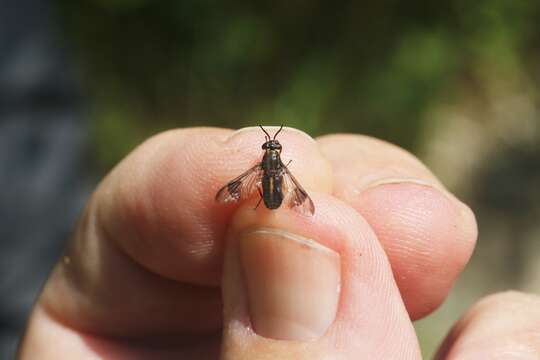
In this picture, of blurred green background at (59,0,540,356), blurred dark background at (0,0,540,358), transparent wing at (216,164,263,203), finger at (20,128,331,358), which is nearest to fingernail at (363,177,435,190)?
finger at (20,128,331,358)

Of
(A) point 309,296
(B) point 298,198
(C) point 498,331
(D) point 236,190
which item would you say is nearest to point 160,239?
(D) point 236,190

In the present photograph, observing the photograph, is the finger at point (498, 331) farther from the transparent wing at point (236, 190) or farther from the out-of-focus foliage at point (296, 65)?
the out-of-focus foliage at point (296, 65)

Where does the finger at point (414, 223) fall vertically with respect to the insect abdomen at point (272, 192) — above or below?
below

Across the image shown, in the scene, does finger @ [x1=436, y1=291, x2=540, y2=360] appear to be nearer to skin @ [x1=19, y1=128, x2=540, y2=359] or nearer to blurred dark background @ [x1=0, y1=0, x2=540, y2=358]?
skin @ [x1=19, y1=128, x2=540, y2=359]

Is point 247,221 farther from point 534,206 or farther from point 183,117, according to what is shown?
point 534,206

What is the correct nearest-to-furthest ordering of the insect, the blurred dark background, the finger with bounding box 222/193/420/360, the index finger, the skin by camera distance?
1. the finger with bounding box 222/193/420/360
2. the skin
3. the insect
4. the index finger
5. the blurred dark background

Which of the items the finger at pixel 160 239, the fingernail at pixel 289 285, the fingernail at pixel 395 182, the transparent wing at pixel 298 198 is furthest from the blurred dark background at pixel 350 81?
the fingernail at pixel 289 285

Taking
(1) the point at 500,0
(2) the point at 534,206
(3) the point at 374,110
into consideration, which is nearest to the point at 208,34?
(3) the point at 374,110
